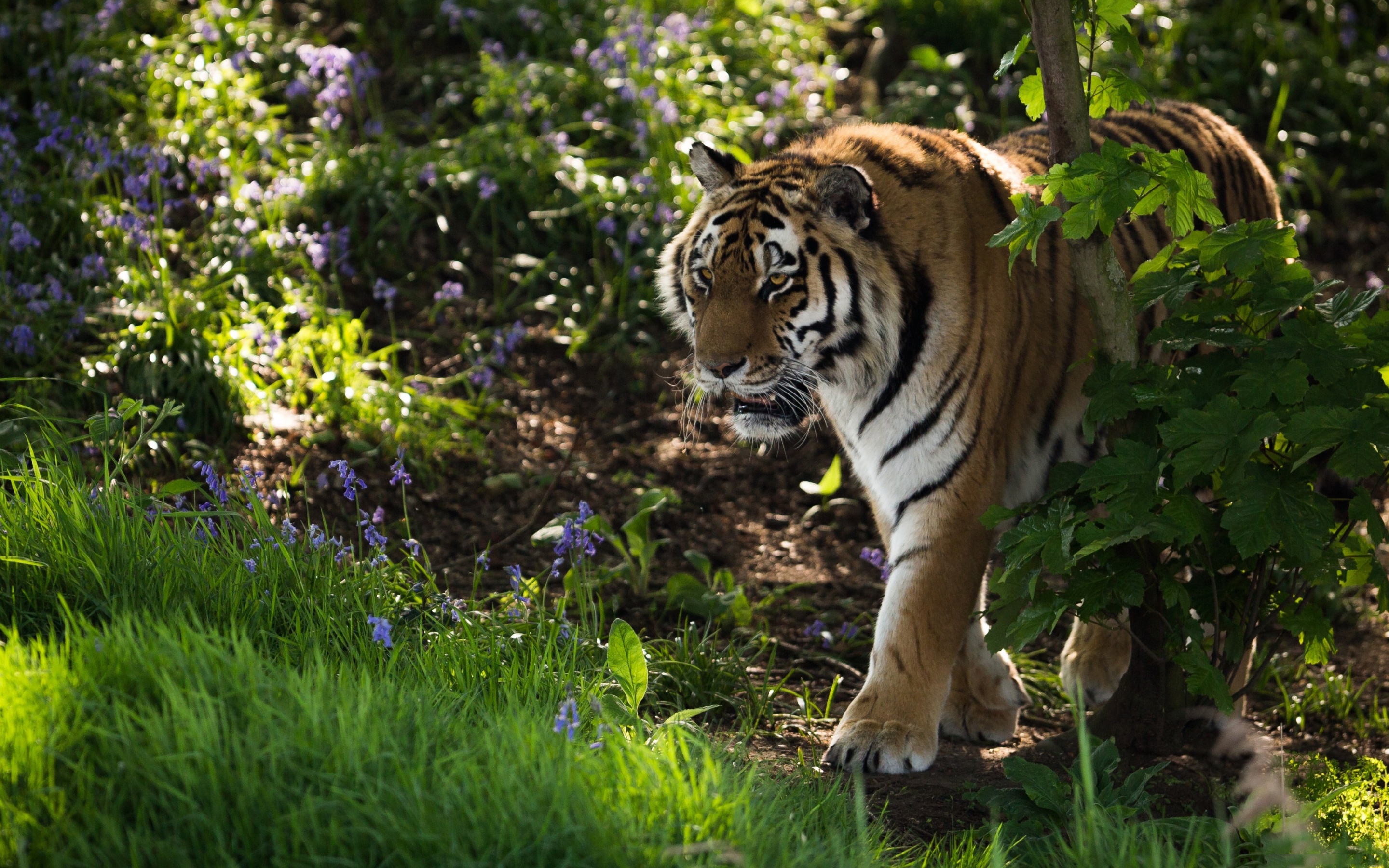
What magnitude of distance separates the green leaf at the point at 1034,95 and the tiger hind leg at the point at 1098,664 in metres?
1.72

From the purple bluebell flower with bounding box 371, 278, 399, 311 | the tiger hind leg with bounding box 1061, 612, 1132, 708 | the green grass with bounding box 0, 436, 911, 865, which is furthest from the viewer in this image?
the purple bluebell flower with bounding box 371, 278, 399, 311

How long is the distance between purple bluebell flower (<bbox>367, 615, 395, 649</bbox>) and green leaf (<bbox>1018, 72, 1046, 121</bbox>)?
6.32 ft

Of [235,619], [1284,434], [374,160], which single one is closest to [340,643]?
[235,619]

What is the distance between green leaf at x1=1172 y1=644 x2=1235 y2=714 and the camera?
293 cm

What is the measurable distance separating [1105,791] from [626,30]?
16.6 feet

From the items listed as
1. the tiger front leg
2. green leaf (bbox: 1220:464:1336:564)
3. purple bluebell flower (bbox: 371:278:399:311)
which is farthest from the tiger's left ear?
purple bluebell flower (bbox: 371:278:399:311)

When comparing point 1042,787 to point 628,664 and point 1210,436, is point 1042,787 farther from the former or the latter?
point 628,664

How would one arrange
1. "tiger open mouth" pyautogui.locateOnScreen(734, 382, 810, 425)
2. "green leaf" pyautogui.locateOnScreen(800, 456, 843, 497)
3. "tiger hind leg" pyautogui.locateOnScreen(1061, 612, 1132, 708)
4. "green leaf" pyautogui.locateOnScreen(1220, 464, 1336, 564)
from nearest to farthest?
1. "green leaf" pyautogui.locateOnScreen(1220, 464, 1336, 564)
2. "tiger open mouth" pyautogui.locateOnScreen(734, 382, 810, 425)
3. "tiger hind leg" pyautogui.locateOnScreen(1061, 612, 1132, 708)
4. "green leaf" pyautogui.locateOnScreen(800, 456, 843, 497)

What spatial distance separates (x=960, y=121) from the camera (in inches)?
270

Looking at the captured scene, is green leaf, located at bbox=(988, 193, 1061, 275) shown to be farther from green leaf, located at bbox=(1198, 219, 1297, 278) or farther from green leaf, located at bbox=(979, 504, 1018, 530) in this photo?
green leaf, located at bbox=(979, 504, 1018, 530)

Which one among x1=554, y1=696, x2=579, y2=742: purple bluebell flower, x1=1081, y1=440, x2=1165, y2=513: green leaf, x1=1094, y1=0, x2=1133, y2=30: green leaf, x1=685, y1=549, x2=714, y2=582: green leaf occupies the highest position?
x1=1094, y1=0, x2=1133, y2=30: green leaf

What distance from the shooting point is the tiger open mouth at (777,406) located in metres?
3.60

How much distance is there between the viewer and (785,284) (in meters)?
3.50

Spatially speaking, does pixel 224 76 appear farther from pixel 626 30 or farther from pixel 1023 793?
pixel 1023 793
